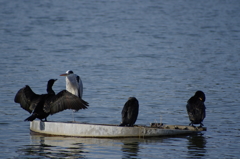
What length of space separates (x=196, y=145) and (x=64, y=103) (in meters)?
3.09

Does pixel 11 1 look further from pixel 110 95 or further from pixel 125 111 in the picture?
pixel 125 111

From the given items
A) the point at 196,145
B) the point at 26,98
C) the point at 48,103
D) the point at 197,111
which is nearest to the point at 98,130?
the point at 48,103

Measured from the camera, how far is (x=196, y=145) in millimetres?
11336

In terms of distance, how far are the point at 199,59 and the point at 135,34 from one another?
50.3ft

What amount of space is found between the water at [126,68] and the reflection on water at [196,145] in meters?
0.04

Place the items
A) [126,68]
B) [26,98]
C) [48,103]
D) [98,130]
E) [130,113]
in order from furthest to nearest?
[126,68] → [26,98] → [48,103] → [130,113] → [98,130]

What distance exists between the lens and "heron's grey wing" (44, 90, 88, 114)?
1123 centimetres

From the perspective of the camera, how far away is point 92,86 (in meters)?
20.2

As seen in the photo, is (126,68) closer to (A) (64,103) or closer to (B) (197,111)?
(B) (197,111)

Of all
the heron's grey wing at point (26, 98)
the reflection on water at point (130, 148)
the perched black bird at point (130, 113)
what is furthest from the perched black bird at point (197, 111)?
the heron's grey wing at point (26, 98)

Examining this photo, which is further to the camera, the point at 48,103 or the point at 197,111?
the point at 197,111

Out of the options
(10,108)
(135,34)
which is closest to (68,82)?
(10,108)

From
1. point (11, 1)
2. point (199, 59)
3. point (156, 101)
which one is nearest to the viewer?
point (156, 101)

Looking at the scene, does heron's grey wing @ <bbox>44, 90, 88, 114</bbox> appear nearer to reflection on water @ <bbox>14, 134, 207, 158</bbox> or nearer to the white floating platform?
the white floating platform
